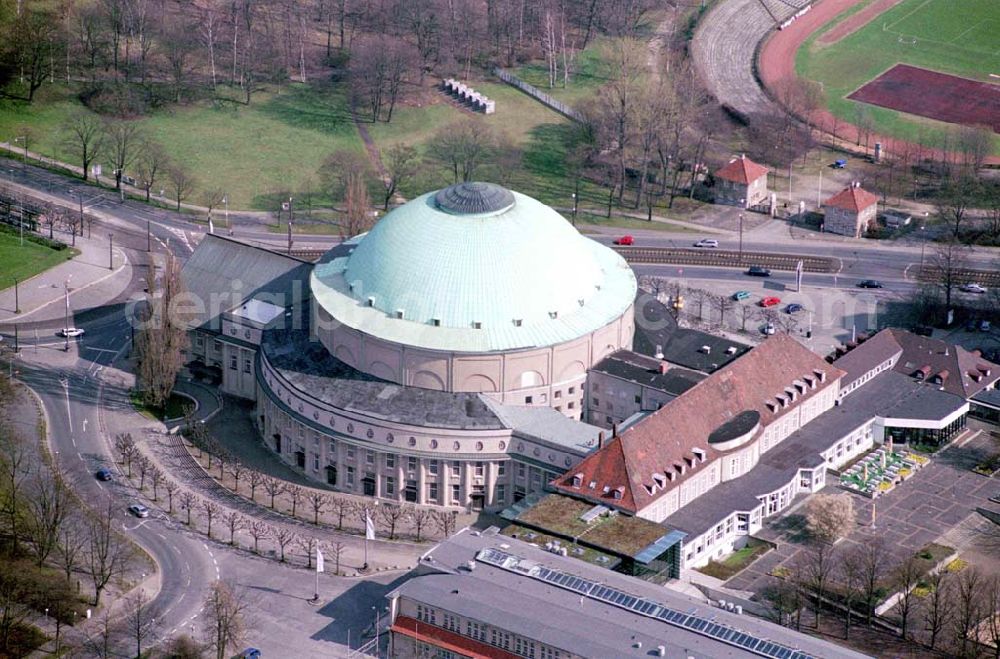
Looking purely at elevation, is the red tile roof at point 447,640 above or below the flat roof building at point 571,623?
below

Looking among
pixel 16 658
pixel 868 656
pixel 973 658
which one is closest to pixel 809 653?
pixel 868 656

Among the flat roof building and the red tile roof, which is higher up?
the flat roof building

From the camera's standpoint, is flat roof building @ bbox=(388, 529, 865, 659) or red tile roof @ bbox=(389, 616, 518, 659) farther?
red tile roof @ bbox=(389, 616, 518, 659)

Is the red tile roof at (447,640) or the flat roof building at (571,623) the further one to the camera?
the red tile roof at (447,640)

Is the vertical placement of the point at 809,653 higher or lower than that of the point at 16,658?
higher

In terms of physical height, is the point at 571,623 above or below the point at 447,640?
above

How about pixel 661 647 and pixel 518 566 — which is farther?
pixel 518 566

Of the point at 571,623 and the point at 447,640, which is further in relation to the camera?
the point at 447,640

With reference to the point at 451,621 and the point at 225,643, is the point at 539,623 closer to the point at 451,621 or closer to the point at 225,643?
the point at 451,621
